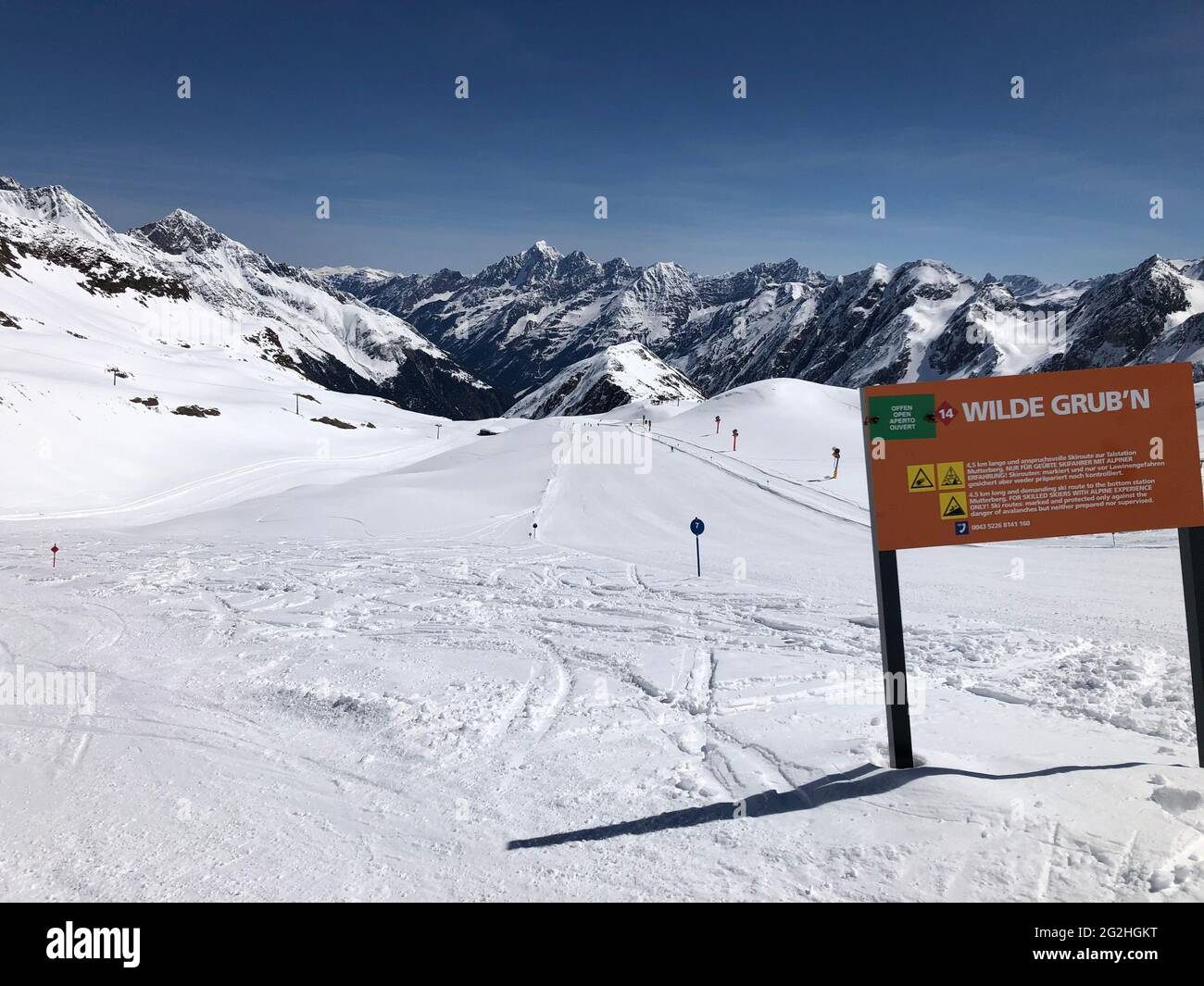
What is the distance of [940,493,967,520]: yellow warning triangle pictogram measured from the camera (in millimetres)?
6637

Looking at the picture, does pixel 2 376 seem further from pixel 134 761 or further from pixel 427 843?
pixel 427 843

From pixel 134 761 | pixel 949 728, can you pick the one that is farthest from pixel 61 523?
pixel 949 728

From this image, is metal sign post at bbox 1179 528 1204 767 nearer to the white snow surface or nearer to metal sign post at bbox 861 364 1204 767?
metal sign post at bbox 861 364 1204 767

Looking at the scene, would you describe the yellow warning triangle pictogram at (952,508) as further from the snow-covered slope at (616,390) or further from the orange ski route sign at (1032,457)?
the snow-covered slope at (616,390)

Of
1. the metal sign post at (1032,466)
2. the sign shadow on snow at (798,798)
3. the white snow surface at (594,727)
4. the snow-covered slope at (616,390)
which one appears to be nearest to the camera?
the white snow surface at (594,727)

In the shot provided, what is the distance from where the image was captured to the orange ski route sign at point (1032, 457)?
662 centimetres

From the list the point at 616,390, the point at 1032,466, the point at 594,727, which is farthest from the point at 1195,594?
the point at 616,390

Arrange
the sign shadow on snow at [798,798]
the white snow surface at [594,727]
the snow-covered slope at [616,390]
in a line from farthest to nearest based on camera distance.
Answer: the snow-covered slope at [616,390] → the sign shadow on snow at [798,798] → the white snow surface at [594,727]

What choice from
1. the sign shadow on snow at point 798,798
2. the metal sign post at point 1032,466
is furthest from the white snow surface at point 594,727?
the metal sign post at point 1032,466

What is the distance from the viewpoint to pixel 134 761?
718 cm

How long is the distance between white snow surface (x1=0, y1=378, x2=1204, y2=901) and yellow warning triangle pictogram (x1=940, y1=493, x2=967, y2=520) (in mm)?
2441

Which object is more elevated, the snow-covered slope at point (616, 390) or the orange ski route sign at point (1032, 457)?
the snow-covered slope at point (616, 390)

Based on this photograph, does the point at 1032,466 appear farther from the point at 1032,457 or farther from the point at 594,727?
the point at 594,727
